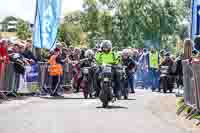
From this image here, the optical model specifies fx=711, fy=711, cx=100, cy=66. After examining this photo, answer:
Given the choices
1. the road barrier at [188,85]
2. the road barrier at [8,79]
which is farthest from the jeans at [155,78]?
the road barrier at [188,85]

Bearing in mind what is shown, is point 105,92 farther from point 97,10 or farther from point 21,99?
point 97,10

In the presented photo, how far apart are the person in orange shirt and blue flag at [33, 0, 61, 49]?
0.45 meters

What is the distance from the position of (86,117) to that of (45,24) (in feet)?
33.2

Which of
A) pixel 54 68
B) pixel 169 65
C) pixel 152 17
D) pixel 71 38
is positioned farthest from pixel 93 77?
pixel 71 38

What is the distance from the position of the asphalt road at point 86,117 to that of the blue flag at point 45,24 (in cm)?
419

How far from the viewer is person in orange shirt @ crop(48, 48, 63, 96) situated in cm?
2550

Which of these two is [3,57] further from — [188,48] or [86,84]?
[188,48]

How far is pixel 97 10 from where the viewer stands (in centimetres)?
6731

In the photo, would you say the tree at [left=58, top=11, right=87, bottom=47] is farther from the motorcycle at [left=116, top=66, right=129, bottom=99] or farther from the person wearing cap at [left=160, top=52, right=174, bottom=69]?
the motorcycle at [left=116, top=66, right=129, bottom=99]

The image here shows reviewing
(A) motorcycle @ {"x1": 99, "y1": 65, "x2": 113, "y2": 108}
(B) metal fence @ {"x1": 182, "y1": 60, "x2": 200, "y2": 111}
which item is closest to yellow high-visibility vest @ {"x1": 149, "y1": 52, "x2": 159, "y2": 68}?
(A) motorcycle @ {"x1": 99, "y1": 65, "x2": 113, "y2": 108}

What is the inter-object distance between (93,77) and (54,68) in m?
2.37

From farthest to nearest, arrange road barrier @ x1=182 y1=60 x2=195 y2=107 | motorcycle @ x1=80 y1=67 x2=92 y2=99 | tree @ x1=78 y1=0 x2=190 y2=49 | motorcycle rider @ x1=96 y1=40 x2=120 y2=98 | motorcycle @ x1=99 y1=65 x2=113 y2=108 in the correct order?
tree @ x1=78 y1=0 x2=190 y2=49 → motorcycle @ x1=80 y1=67 x2=92 y2=99 → motorcycle rider @ x1=96 y1=40 x2=120 y2=98 → motorcycle @ x1=99 y1=65 x2=113 y2=108 → road barrier @ x1=182 y1=60 x2=195 y2=107

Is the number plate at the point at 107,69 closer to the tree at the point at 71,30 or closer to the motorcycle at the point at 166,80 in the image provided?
the motorcycle at the point at 166,80

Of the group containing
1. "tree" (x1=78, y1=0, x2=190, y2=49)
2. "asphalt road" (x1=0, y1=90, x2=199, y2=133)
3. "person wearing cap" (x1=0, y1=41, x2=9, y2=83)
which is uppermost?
"tree" (x1=78, y1=0, x2=190, y2=49)
